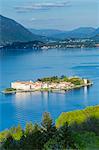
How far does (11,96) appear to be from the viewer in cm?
981

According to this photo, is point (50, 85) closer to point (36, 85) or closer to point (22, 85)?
point (36, 85)

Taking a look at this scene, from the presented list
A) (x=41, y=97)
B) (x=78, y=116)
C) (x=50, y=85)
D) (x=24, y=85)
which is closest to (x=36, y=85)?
(x=24, y=85)

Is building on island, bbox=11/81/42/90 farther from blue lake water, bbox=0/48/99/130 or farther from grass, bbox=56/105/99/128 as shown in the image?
grass, bbox=56/105/99/128

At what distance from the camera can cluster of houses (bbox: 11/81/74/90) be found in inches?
416

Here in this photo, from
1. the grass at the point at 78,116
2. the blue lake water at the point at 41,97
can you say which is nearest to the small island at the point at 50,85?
the blue lake water at the point at 41,97

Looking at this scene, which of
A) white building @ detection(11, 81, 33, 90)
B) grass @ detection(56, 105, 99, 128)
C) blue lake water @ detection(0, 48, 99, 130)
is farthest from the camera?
white building @ detection(11, 81, 33, 90)

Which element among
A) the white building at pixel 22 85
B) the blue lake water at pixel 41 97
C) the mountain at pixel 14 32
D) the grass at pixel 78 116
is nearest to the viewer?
the grass at pixel 78 116

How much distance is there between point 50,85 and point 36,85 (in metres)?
0.42

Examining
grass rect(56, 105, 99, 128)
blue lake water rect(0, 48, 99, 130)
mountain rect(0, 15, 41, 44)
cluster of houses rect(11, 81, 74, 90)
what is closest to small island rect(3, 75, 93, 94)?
cluster of houses rect(11, 81, 74, 90)

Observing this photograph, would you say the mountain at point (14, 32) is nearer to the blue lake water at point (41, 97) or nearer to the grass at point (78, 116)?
the blue lake water at point (41, 97)

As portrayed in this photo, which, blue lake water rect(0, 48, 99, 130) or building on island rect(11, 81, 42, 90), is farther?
building on island rect(11, 81, 42, 90)

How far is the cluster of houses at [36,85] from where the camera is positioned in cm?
1057

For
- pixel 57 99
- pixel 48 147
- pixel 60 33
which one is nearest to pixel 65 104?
pixel 57 99

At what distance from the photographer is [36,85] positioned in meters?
10.7
